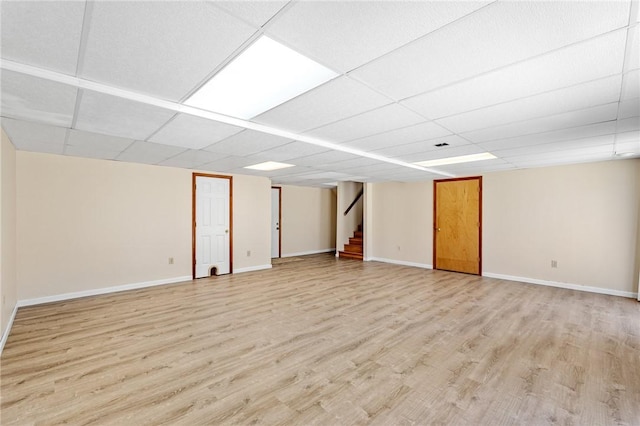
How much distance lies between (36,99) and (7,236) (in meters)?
2.07

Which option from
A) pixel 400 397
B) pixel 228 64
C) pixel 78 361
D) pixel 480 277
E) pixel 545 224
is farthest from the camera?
pixel 480 277

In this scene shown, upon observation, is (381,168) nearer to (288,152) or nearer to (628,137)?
(288,152)

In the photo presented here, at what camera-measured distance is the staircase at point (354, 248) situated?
8680mm

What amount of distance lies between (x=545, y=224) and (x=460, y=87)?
5036mm

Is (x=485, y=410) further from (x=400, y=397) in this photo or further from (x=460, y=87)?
(x=460, y=87)

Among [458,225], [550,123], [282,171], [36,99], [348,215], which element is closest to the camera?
[36,99]

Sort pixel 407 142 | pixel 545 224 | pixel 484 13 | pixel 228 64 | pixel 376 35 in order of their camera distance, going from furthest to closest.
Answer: pixel 545 224, pixel 407 142, pixel 228 64, pixel 376 35, pixel 484 13

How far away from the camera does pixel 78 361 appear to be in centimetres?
264

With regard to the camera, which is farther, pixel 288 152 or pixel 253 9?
pixel 288 152

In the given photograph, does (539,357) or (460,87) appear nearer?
(460,87)

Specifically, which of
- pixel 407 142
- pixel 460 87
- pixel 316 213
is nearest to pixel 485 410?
pixel 460 87

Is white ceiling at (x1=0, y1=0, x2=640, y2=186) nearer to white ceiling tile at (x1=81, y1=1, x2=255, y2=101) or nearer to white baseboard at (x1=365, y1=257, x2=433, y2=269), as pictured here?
white ceiling tile at (x1=81, y1=1, x2=255, y2=101)

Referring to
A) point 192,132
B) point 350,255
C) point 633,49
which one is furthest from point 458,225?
point 192,132

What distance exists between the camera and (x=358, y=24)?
1.40 metres
